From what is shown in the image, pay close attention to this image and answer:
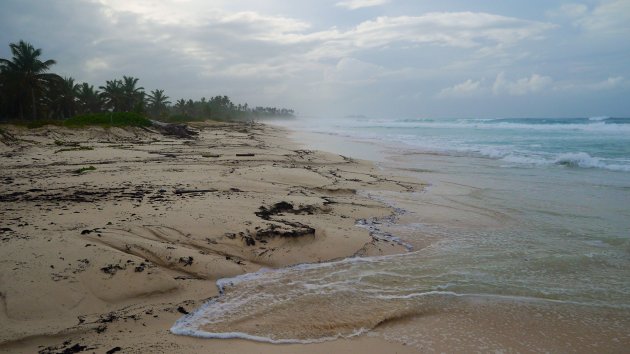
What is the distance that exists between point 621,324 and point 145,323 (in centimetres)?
414

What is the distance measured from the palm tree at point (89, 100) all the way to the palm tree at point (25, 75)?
15.5 meters

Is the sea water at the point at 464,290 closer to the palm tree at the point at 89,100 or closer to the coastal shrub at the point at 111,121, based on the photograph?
the coastal shrub at the point at 111,121

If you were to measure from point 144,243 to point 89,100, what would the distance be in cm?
5617

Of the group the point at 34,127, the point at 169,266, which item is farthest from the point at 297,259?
the point at 34,127

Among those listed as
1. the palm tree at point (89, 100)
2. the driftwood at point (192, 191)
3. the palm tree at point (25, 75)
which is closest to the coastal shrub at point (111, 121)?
the palm tree at point (25, 75)

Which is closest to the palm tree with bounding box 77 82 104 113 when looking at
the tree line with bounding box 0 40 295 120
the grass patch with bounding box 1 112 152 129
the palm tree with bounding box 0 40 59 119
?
the tree line with bounding box 0 40 295 120

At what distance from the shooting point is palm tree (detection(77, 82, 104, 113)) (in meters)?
50.0

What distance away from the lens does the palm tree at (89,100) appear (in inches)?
1968

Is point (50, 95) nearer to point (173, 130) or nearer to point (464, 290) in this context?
point (173, 130)

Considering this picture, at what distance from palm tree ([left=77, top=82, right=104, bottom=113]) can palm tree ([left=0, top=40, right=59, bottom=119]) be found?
15.5 m

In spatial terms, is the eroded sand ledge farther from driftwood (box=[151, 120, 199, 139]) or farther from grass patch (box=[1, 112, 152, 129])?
driftwood (box=[151, 120, 199, 139])

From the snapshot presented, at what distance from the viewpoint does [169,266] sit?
→ 404 cm

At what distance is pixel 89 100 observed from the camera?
5112 centimetres

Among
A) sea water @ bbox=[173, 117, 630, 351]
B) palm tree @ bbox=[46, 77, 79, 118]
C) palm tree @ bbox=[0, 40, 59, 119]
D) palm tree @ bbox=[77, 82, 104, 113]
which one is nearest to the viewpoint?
sea water @ bbox=[173, 117, 630, 351]
